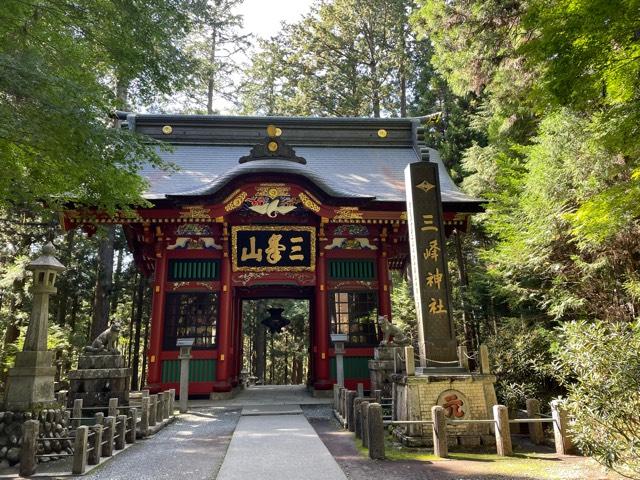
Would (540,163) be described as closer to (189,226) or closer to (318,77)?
(189,226)

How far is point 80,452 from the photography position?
520 centimetres

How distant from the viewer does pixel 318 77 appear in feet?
75.0

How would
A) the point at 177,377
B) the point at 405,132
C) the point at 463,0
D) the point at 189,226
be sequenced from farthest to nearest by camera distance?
1. the point at 405,132
2. the point at 189,226
3. the point at 177,377
4. the point at 463,0

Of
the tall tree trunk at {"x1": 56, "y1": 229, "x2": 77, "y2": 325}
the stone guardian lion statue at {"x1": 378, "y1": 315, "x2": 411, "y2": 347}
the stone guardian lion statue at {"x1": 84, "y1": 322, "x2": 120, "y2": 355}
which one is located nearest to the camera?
the stone guardian lion statue at {"x1": 84, "y1": 322, "x2": 120, "y2": 355}

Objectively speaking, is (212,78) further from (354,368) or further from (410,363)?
(410,363)

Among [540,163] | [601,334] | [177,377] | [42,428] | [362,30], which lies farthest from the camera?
[362,30]

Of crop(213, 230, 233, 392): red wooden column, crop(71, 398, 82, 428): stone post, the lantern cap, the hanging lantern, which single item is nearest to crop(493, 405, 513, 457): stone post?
crop(71, 398, 82, 428): stone post

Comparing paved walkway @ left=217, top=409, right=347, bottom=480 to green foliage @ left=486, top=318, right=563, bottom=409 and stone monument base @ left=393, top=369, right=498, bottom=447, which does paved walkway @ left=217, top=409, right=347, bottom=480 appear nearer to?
stone monument base @ left=393, top=369, right=498, bottom=447

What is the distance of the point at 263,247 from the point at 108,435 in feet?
22.8

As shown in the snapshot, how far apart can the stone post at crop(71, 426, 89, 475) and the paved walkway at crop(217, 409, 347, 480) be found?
1.65 meters

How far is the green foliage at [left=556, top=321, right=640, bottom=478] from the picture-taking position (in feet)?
14.5

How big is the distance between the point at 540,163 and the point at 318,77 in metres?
15.9

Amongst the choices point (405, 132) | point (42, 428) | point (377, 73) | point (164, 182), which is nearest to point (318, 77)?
point (377, 73)

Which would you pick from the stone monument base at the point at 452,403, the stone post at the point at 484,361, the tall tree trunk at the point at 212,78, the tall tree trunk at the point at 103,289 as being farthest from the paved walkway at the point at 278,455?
the tall tree trunk at the point at 212,78
